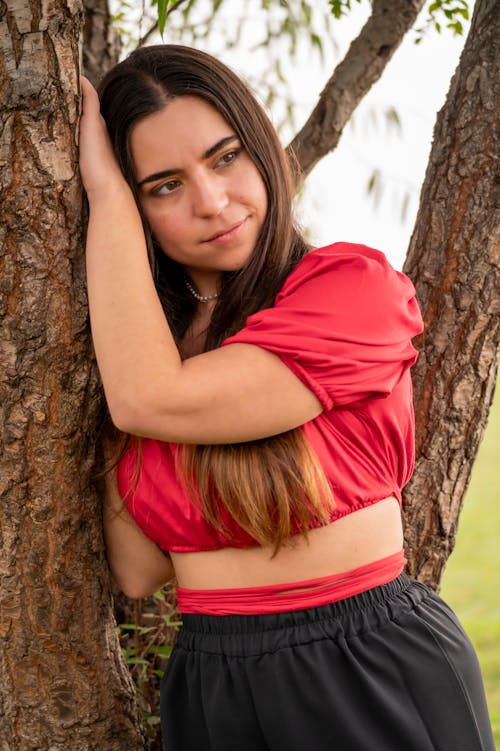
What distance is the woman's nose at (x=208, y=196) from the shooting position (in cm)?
157

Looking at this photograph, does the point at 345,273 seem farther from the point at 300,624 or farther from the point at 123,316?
the point at 300,624

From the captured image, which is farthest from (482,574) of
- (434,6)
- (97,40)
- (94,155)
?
(94,155)

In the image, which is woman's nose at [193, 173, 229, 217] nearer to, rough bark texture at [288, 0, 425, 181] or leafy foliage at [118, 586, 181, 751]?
rough bark texture at [288, 0, 425, 181]

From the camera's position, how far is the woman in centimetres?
146

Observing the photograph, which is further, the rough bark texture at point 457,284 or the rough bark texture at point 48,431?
the rough bark texture at point 457,284

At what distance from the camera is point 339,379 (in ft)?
4.85

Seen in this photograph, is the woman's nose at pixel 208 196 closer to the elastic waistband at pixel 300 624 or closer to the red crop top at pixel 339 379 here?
the red crop top at pixel 339 379

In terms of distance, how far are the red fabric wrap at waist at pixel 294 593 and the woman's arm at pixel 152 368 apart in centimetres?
28

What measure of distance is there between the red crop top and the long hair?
1.9 inches

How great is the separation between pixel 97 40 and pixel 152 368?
1344mm

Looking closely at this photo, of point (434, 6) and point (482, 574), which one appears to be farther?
point (482, 574)

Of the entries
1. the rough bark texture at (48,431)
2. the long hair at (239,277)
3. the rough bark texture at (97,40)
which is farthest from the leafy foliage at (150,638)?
the rough bark texture at (97,40)

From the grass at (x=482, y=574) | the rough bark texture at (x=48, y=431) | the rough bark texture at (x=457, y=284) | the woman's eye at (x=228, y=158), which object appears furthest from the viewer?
the grass at (x=482, y=574)

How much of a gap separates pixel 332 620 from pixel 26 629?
22.2 inches
